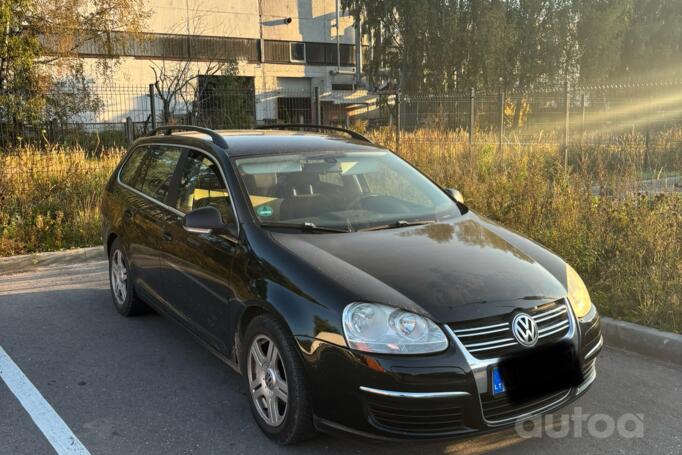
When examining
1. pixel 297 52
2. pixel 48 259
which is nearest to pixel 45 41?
pixel 48 259

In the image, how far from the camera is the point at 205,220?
3.75 meters

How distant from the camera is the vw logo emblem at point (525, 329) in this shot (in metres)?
2.91

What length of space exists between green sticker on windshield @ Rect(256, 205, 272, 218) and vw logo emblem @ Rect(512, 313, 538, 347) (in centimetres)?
165

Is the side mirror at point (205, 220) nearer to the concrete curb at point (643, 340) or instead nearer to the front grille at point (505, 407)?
the front grille at point (505, 407)

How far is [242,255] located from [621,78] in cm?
4296

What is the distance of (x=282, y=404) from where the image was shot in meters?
3.23

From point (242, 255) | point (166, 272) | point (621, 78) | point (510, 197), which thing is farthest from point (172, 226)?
point (621, 78)

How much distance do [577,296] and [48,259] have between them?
22.3 feet

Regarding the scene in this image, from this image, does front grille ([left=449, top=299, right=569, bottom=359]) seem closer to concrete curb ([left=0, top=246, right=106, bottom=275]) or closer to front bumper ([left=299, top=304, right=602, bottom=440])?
front bumper ([left=299, top=304, right=602, bottom=440])

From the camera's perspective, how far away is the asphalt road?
10.8 ft

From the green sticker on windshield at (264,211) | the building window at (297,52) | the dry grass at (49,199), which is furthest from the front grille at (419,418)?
the building window at (297,52)

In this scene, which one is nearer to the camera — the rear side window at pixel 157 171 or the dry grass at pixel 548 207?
the rear side window at pixel 157 171

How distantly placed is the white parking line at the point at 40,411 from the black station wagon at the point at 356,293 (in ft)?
3.21

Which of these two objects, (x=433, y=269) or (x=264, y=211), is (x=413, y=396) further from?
(x=264, y=211)
